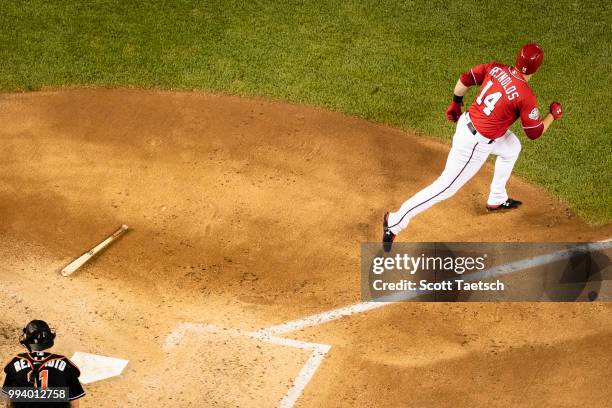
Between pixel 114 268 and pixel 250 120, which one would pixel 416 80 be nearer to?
pixel 250 120

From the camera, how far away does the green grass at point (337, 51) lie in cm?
1139

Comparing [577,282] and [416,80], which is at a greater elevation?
[416,80]

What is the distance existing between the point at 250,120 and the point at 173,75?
1.54 m

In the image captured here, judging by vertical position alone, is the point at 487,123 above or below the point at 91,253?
above

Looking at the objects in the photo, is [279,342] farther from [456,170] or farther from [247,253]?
[456,170]

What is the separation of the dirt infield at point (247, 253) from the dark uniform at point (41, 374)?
1.12 metres

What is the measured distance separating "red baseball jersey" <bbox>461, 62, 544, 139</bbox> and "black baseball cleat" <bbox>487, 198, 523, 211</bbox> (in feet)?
3.76

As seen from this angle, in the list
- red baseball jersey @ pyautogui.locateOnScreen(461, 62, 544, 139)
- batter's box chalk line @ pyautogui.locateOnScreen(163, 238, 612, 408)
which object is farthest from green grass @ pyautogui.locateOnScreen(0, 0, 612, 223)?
batter's box chalk line @ pyautogui.locateOnScreen(163, 238, 612, 408)

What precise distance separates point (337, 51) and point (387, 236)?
4.24 metres

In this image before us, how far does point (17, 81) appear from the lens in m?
11.6

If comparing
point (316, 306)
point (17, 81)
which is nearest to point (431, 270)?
point (316, 306)

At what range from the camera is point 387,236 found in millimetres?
8953

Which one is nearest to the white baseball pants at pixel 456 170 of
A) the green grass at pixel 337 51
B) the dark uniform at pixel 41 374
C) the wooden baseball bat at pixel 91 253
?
the green grass at pixel 337 51

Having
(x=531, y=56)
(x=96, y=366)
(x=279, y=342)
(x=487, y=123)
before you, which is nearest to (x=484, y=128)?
(x=487, y=123)
